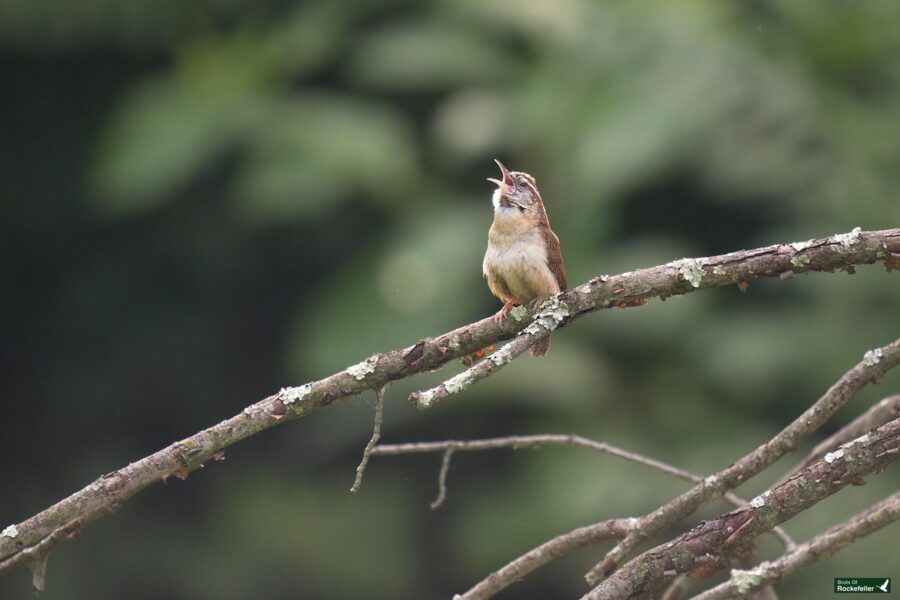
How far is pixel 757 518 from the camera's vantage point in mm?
2984

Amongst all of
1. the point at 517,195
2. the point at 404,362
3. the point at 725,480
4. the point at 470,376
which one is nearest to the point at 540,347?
the point at 517,195

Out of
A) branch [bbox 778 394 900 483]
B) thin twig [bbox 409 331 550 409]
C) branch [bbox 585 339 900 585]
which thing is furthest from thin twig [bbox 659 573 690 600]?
thin twig [bbox 409 331 550 409]

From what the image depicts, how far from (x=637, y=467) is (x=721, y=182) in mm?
1932

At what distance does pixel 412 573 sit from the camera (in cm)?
998

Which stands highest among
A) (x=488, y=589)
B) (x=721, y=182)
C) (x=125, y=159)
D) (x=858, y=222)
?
(x=125, y=159)

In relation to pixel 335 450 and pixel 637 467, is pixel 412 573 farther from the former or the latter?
pixel 637 467

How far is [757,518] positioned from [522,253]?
1656 mm

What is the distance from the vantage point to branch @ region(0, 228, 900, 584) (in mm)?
2861

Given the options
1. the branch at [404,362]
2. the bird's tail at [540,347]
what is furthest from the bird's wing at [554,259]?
the branch at [404,362]

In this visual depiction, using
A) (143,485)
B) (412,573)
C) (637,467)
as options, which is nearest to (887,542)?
(637,467)

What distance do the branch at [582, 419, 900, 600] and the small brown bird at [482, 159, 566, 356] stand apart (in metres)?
1.44

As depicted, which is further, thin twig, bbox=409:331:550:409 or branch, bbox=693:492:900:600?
branch, bbox=693:492:900:600

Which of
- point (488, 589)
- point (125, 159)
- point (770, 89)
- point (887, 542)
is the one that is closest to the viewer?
point (488, 589)

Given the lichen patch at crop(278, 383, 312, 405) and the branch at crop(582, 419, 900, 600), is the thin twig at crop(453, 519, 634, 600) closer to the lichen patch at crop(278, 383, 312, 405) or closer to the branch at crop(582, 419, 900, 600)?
the branch at crop(582, 419, 900, 600)
